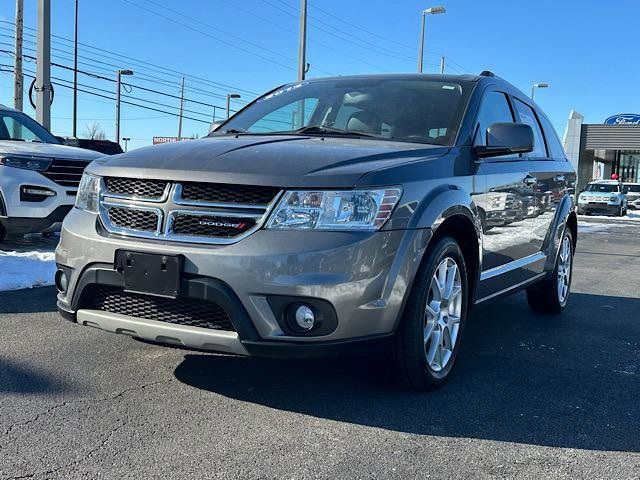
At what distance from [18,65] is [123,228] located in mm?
20816

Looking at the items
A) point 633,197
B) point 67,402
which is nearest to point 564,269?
point 67,402

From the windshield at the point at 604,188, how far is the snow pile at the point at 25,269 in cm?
2846

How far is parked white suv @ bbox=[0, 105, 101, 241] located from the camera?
24.3 ft

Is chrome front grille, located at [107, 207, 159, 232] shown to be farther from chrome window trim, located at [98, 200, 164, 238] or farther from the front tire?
the front tire

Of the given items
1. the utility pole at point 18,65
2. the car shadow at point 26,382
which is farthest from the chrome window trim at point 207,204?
the utility pole at point 18,65

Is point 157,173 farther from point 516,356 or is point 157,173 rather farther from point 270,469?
point 516,356

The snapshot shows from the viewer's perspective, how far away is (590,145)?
4159cm

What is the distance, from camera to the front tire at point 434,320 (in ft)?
10.8

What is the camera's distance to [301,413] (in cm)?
320

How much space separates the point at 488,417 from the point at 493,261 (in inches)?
49.9

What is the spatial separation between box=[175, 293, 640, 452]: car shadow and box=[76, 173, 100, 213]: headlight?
1022 millimetres

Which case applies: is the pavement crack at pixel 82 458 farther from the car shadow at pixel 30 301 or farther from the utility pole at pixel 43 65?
the utility pole at pixel 43 65

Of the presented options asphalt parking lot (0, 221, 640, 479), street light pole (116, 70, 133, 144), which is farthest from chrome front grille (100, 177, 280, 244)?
street light pole (116, 70, 133, 144)

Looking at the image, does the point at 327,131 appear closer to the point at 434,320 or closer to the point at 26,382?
the point at 434,320
